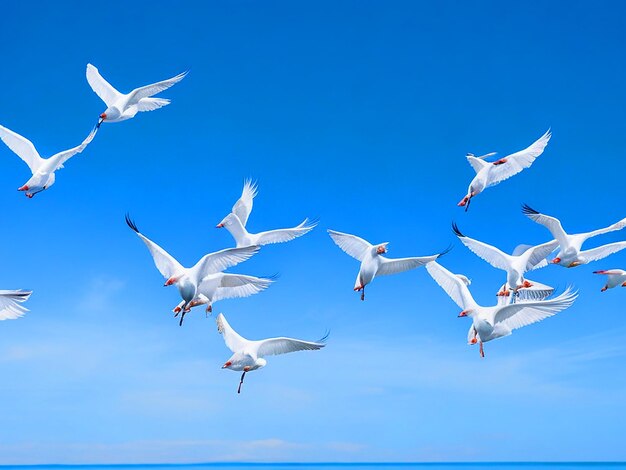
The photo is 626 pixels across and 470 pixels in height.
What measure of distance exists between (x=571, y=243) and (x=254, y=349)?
12.7m

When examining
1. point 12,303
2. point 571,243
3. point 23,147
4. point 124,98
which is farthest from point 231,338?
point 571,243

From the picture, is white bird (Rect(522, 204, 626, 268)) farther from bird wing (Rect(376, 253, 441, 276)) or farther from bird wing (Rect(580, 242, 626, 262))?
bird wing (Rect(376, 253, 441, 276))

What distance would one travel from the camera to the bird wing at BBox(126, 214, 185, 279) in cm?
2480

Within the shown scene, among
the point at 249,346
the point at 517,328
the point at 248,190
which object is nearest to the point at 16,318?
the point at 249,346

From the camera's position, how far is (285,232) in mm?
30531

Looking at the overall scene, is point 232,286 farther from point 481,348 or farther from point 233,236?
point 481,348

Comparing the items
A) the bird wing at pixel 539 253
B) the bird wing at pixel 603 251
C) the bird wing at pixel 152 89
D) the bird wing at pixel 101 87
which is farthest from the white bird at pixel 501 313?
the bird wing at pixel 101 87

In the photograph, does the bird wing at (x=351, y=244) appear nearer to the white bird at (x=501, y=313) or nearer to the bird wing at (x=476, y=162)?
the white bird at (x=501, y=313)

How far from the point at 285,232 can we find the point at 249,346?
6.82 meters

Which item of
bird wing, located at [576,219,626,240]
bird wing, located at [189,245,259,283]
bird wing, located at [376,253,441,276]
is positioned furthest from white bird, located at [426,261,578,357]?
bird wing, located at [189,245,259,283]

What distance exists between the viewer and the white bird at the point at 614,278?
30.3m

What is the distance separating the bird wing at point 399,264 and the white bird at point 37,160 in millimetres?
11955

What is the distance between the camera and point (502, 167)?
92.8ft

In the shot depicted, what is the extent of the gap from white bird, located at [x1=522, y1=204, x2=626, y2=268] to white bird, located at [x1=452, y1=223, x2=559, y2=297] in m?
0.40
